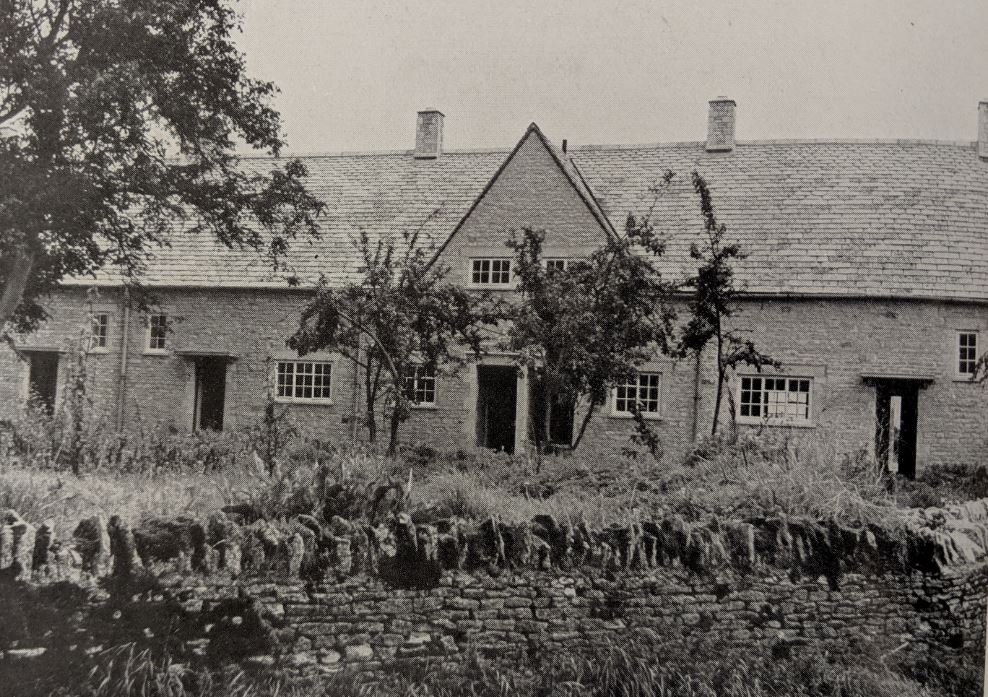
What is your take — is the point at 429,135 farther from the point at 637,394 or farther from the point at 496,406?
the point at 637,394

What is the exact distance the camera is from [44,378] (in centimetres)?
489

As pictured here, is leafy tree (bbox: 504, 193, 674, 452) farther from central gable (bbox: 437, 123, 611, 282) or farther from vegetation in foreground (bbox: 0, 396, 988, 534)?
vegetation in foreground (bbox: 0, 396, 988, 534)

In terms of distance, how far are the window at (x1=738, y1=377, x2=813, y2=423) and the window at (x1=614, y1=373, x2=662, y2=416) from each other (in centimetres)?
69

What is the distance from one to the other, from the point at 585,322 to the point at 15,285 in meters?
4.02

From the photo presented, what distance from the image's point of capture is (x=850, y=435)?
5484 mm

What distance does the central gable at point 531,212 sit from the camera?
5.80 metres

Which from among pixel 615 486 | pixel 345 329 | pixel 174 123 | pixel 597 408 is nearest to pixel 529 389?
pixel 597 408

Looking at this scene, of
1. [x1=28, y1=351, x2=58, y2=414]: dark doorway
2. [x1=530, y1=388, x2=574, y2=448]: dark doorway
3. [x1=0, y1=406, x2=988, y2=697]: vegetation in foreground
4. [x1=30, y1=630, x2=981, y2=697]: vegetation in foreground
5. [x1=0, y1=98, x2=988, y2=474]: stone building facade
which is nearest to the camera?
[x1=30, y1=630, x2=981, y2=697]: vegetation in foreground

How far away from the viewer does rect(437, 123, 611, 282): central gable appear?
5.80m

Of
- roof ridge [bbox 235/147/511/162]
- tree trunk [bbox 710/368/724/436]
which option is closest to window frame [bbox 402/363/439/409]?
roof ridge [bbox 235/147/511/162]

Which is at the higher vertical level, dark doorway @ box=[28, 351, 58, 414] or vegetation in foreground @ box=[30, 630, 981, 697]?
dark doorway @ box=[28, 351, 58, 414]

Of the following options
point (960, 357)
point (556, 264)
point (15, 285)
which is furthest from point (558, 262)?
point (15, 285)

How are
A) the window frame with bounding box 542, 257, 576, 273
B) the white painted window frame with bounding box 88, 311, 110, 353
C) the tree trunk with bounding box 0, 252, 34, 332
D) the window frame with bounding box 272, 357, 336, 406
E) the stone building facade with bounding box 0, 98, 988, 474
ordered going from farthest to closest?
the window frame with bounding box 542, 257, 576, 273, the window frame with bounding box 272, 357, 336, 406, the stone building facade with bounding box 0, 98, 988, 474, the white painted window frame with bounding box 88, 311, 110, 353, the tree trunk with bounding box 0, 252, 34, 332

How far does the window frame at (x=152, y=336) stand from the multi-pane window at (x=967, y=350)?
5.55 meters
